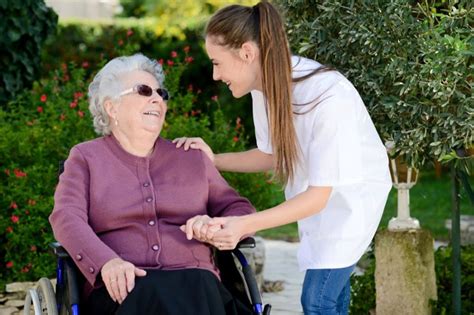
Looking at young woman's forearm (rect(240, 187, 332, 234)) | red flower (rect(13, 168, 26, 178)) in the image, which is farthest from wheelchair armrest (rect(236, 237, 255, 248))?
red flower (rect(13, 168, 26, 178))

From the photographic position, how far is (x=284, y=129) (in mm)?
3166

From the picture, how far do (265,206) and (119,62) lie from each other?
92.6 inches

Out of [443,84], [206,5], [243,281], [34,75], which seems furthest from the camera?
[206,5]

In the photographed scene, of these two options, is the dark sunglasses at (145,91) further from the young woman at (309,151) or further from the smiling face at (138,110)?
the young woman at (309,151)

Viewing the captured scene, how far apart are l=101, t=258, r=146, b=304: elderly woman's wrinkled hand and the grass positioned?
428 cm

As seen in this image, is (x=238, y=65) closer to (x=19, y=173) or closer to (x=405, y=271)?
(x=405, y=271)

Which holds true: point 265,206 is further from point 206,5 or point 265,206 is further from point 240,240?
point 206,5

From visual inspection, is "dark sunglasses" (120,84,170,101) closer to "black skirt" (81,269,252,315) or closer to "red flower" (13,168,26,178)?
"black skirt" (81,269,252,315)

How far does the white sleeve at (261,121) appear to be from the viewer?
347cm

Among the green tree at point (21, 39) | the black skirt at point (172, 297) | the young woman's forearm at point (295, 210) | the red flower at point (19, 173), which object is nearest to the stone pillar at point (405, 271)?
the black skirt at point (172, 297)

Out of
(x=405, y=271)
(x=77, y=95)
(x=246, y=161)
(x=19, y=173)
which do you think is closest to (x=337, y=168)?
(x=246, y=161)

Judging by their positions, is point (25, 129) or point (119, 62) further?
point (25, 129)

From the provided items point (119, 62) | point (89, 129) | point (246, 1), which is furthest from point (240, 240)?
point (246, 1)

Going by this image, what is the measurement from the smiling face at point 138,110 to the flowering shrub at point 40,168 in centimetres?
167
